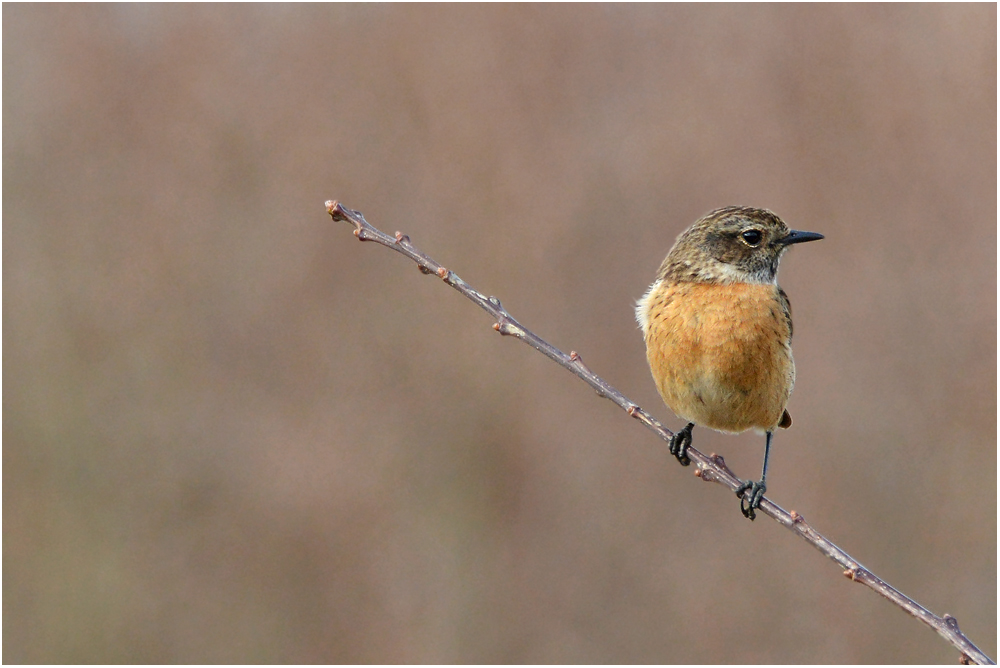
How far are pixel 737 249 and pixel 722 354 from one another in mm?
635

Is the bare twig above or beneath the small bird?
beneath

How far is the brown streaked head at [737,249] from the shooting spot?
469 cm

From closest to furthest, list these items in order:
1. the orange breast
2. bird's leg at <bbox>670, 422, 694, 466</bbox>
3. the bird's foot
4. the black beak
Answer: the bird's foot < bird's leg at <bbox>670, 422, 694, 466</bbox> < the orange breast < the black beak

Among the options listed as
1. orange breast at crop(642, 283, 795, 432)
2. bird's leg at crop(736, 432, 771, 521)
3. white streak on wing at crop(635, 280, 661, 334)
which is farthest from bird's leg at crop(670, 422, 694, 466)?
white streak on wing at crop(635, 280, 661, 334)

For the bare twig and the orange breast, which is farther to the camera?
the orange breast

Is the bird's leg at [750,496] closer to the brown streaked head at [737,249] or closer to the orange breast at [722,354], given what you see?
the orange breast at [722,354]

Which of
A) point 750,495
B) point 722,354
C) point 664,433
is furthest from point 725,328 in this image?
point 664,433

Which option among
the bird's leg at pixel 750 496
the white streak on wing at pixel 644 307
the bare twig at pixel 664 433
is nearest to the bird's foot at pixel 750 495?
the bird's leg at pixel 750 496

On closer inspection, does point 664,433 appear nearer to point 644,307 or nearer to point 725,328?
point 725,328

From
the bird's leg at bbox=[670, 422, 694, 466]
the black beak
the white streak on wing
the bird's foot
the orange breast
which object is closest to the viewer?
the bird's foot

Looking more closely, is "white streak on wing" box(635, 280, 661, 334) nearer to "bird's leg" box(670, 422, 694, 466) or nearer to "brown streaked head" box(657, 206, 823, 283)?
"brown streaked head" box(657, 206, 823, 283)

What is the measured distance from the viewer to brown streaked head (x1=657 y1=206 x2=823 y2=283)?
4691 mm

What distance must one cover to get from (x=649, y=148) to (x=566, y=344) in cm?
239

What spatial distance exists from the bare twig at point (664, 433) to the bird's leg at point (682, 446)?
1.15 ft
